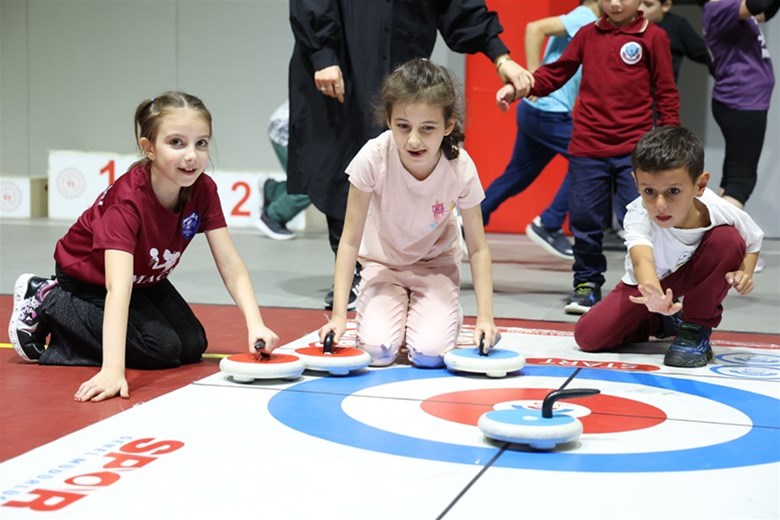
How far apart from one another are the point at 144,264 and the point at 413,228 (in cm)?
81

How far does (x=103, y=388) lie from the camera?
250 cm

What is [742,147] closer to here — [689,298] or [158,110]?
[689,298]

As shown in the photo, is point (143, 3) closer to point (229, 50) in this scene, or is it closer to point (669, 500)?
point (229, 50)

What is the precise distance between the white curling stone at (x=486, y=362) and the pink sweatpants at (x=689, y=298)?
0.47m

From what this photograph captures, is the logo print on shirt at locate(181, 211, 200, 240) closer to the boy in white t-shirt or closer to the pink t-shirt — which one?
the pink t-shirt

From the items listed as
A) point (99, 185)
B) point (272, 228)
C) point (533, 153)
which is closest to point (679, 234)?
point (533, 153)

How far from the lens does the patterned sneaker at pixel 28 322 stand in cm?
295

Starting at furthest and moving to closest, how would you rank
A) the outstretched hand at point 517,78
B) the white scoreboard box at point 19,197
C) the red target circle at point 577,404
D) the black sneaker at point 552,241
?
the white scoreboard box at point 19,197 → the black sneaker at point 552,241 → the outstretched hand at point 517,78 → the red target circle at point 577,404

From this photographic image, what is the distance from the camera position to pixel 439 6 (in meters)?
4.08

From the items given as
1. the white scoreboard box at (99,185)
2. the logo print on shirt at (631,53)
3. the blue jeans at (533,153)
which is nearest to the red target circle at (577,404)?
the logo print on shirt at (631,53)

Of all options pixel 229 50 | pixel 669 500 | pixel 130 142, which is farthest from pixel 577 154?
pixel 130 142

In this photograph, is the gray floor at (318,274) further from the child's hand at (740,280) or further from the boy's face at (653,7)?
the boy's face at (653,7)

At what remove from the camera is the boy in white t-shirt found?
2.88 metres

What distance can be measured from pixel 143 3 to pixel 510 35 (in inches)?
124
